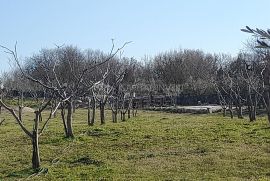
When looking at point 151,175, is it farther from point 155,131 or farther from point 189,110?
point 189,110

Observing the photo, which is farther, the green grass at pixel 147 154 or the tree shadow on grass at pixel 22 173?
the tree shadow on grass at pixel 22 173

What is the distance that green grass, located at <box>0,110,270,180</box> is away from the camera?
9.88 metres

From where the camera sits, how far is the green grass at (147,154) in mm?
9883

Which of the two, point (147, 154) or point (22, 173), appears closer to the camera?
point (22, 173)

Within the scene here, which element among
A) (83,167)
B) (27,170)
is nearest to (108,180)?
(83,167)

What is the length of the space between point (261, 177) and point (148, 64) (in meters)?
69.8

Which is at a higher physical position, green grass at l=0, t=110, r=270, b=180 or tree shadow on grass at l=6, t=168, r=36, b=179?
green grass at l=0, t=110, r=270, b=180

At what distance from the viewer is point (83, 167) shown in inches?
427

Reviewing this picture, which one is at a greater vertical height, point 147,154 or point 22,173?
point 147,154

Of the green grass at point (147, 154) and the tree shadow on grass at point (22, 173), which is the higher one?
the green grass at point (147, 154)

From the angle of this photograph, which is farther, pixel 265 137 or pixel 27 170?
pixel 265 137

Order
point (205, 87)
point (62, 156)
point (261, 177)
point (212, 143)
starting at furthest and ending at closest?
1. point (205, 87)
2. point (212, 143)
3. point (62, 156)
4. point (261, 177)

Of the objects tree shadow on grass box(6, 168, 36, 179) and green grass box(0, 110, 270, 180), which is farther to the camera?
tree shadow on grass box(6, 168, 36, 179)

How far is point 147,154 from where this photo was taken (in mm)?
12102
